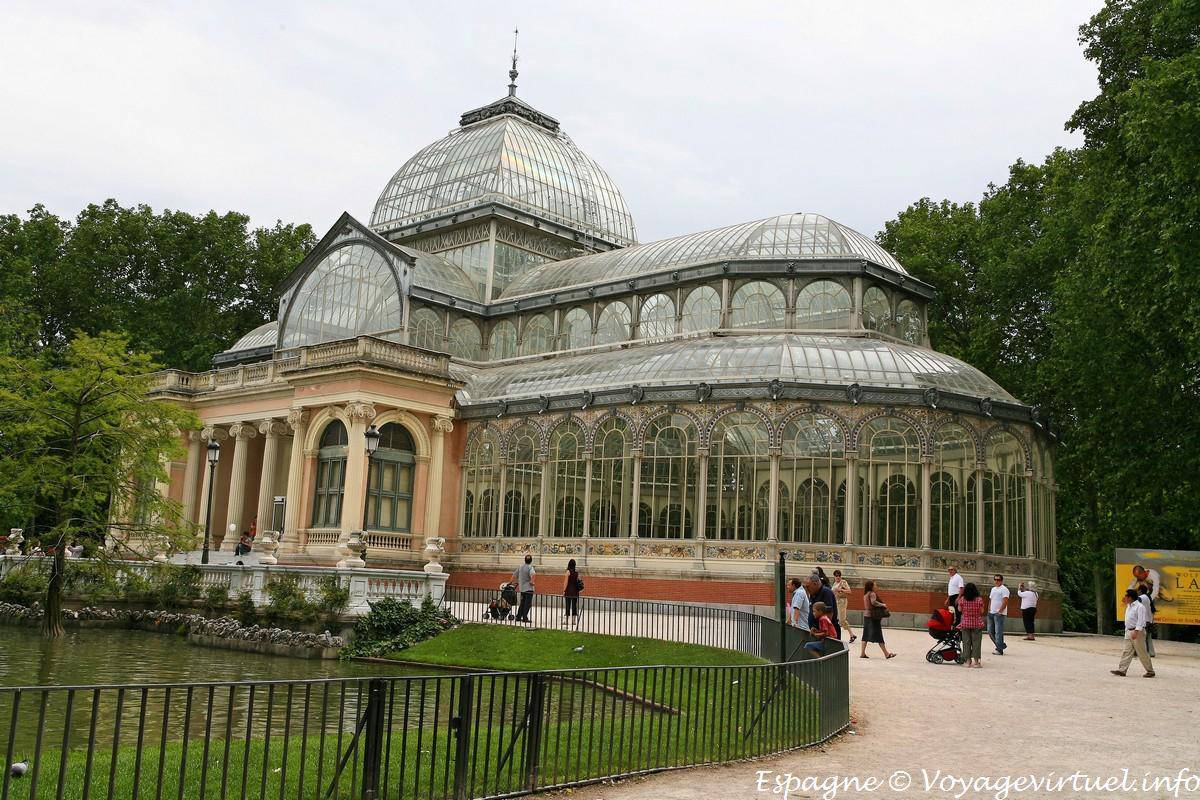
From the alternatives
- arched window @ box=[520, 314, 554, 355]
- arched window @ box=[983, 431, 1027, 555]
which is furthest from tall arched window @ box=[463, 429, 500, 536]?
arched window @ box=[983, 431, 1027, 555]

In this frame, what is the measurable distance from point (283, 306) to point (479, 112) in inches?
667

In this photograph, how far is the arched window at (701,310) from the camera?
131ft

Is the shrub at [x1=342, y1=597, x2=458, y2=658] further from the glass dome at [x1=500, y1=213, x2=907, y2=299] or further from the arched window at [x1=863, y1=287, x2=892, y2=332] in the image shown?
the arched window at [x1=863, y1=287, x2=892, y2=332]

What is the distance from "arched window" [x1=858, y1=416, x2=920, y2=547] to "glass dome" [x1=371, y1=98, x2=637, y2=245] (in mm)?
23623

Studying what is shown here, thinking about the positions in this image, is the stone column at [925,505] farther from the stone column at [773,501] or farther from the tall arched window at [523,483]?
the tall arched window at [523,483]

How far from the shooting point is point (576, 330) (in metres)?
43.8

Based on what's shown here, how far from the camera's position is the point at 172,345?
189 feet

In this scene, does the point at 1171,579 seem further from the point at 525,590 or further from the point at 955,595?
the point at 525,590

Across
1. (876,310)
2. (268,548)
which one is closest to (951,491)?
(876,310)

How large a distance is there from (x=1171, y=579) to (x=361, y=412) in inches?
970

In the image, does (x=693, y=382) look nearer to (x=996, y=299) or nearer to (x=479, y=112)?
(x=996, y=299)

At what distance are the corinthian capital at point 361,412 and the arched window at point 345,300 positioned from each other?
18.7 feet

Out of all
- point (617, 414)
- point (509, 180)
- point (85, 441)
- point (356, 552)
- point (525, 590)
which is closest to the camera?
point (525, 590)

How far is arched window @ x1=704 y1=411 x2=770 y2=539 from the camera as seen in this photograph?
108ft
